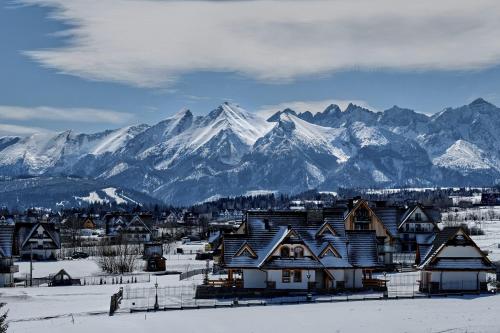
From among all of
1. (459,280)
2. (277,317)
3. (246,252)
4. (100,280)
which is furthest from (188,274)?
(277,317)

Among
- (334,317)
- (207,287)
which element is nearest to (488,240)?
(207,287)

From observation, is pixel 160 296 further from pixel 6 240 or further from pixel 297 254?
pixel 6 240

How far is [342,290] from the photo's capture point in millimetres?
70250

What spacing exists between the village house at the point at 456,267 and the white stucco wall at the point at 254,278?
11842 millimetres

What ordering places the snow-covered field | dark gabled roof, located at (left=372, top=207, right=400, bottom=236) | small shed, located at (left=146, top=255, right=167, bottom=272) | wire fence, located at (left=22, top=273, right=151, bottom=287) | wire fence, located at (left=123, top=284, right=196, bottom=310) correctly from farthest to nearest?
dark gabled roof, located at (left=372, top=207, right=400, bottom=236)
small shed, located at (left=146, top=255, right=167, bottom=272)
wire fence, located at (left=22, top=273, right=151, bottom=287)
wire fence, located at (left=123, top=284, right=196, bottom=310)
the snow-covered field

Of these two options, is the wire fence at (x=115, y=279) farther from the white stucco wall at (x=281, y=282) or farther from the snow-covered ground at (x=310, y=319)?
the snow-covered ground at (x=310, y=319)

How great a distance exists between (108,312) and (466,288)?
26.6 metres

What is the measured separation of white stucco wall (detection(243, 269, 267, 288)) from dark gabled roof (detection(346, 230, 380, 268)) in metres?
7.22

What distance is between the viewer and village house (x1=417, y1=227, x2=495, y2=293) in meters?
68.6

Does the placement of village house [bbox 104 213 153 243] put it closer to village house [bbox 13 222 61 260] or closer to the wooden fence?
village house [bbox 13 222 61 260]

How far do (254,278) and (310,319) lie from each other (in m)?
15.8

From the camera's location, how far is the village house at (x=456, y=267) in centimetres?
6862

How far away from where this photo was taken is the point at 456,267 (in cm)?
6875

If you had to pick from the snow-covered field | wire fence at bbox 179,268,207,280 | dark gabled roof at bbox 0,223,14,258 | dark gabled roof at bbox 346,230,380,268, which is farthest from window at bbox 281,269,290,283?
dark gabled roof at bbox 0,223,14,258
